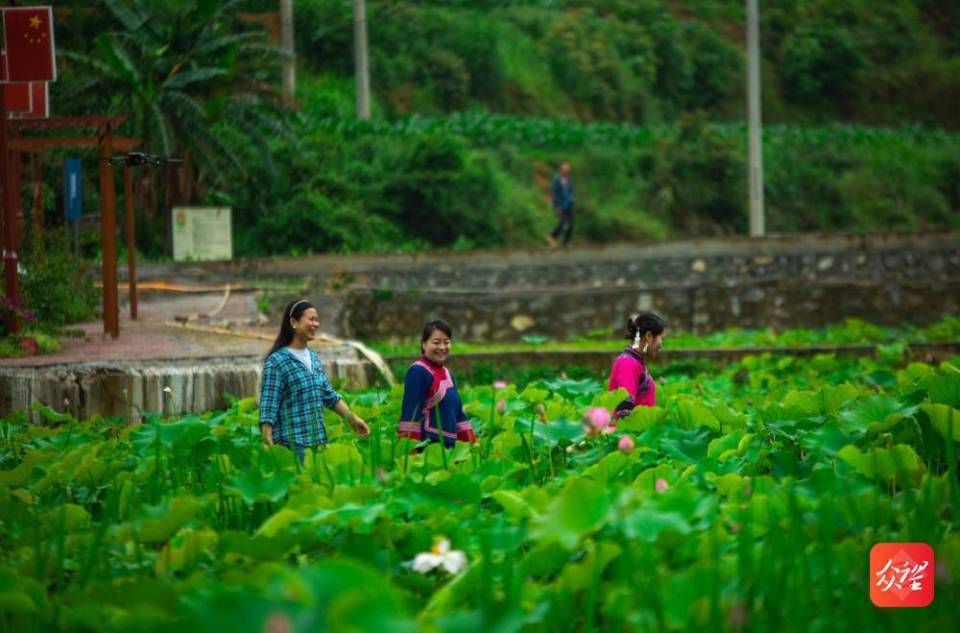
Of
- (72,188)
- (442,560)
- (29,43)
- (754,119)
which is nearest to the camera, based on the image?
(442,560)

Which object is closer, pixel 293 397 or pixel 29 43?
pixel 293 397

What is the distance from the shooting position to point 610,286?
2141 centimetres

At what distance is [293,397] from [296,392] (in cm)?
2

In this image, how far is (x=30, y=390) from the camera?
927 cm

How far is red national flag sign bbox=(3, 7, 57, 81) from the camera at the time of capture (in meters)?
11.6

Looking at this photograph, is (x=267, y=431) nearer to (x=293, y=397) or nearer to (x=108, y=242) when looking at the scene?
(x=293, y=397)

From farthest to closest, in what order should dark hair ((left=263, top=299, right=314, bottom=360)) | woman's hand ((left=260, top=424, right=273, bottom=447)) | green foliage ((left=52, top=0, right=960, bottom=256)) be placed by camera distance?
green foliage ((left=52, top=0, right=960, bottom=256)), dark hair ((left=263, top=299, right=314, bottom=360)), woman's hand ((left=260, top=424, right=273, bottom=447))

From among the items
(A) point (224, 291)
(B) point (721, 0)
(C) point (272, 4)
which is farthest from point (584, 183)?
(B) point (721, 0)

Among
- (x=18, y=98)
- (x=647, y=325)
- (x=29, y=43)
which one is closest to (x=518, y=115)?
(x=18, y=98)

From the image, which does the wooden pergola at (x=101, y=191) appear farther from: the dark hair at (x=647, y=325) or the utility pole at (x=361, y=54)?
the utility pole at (x=361, y=54)

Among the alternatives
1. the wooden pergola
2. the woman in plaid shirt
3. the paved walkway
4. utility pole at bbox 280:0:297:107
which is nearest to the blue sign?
the wooden pergola

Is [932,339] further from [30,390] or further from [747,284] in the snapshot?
[30,390]

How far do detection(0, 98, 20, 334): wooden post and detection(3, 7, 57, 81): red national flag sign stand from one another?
0.56 meters

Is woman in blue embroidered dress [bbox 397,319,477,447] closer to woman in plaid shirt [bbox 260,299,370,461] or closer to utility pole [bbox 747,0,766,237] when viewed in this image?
woman in plaid shirt [bbox 260,299,370,461]
